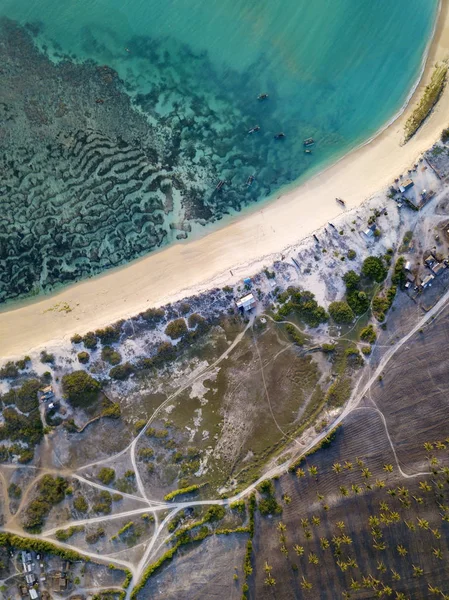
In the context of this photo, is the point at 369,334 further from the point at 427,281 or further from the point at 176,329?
the point at 176,329

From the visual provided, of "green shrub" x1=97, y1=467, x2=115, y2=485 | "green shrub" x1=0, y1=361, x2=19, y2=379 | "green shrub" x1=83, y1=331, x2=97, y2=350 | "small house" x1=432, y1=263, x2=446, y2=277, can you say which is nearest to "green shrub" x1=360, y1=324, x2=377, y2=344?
"small house" x1=432, y1=263, x2=446, y2=277

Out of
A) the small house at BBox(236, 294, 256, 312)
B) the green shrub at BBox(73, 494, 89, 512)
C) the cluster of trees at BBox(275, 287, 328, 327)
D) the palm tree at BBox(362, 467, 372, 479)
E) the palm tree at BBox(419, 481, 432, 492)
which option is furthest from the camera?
the cluster of trees at BBox(275, 287, 328, 327)

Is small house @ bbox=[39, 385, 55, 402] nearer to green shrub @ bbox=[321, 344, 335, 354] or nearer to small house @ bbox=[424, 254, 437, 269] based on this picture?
green shrub @ bbox=[321, 344, 335, 354]

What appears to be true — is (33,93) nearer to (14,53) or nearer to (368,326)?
(14,53)

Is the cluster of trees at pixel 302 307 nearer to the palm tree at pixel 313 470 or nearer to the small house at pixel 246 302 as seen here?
the small house at pixel 246 302

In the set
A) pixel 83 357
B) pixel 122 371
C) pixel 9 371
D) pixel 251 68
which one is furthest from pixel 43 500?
pixel 251 68

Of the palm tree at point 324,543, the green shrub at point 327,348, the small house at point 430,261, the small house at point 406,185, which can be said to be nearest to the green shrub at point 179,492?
the palm tree at point 324,543
